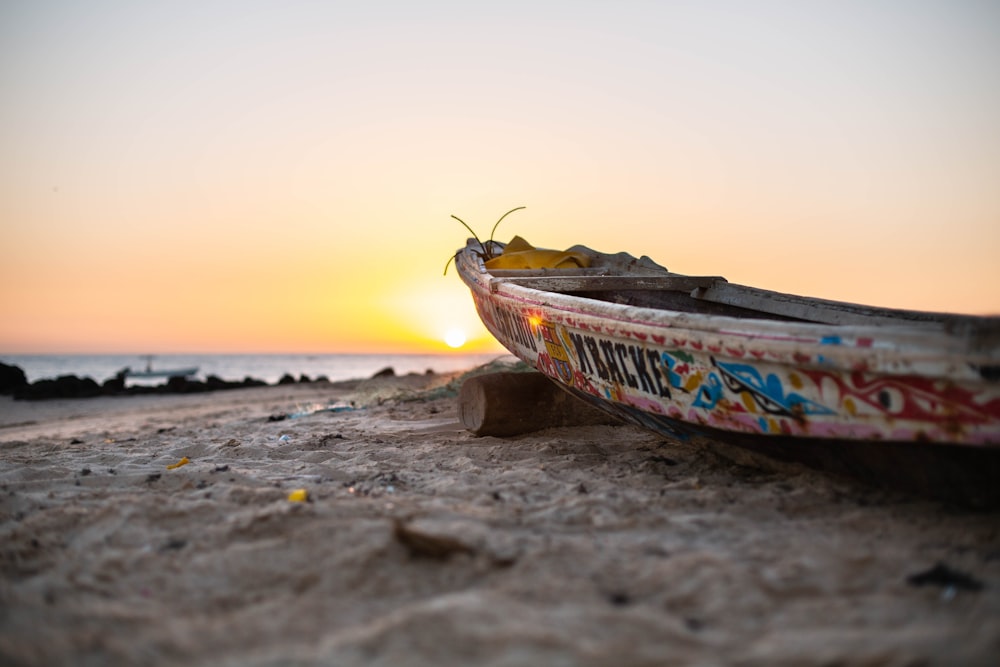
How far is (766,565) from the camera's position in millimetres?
2080

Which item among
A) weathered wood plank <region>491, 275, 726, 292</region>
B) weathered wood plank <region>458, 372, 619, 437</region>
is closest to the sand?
weathered wood plank <region>458, 372, 619, 437</region>

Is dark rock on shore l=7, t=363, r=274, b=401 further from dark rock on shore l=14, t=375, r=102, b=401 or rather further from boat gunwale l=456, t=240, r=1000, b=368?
boat gunwale l=456, t=240, r=1000, b=368

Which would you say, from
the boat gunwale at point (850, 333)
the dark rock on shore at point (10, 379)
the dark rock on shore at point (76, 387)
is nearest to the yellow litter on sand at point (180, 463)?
the boat gunwale at point (850, 333)

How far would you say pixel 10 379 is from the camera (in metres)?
14.0

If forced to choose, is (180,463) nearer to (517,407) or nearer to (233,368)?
(517,407)

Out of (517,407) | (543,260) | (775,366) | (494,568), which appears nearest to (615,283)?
(517,407)

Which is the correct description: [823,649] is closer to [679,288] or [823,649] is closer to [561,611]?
[561,611]

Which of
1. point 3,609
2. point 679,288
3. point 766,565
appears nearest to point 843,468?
point 766,565

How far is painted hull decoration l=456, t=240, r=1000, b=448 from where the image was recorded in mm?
2082

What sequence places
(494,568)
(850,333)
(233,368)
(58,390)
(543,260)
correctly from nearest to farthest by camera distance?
(494,568)
(850,333)
(543,260)
(58,390)
(233,368)

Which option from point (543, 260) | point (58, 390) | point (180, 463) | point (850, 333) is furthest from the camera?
point (58, 390)

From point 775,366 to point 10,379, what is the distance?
1619 centimetres

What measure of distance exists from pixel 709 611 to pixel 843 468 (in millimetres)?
1357

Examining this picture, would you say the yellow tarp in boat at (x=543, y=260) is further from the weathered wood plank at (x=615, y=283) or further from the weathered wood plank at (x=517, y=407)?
the weathered wood plank at (x=517, y=407)
